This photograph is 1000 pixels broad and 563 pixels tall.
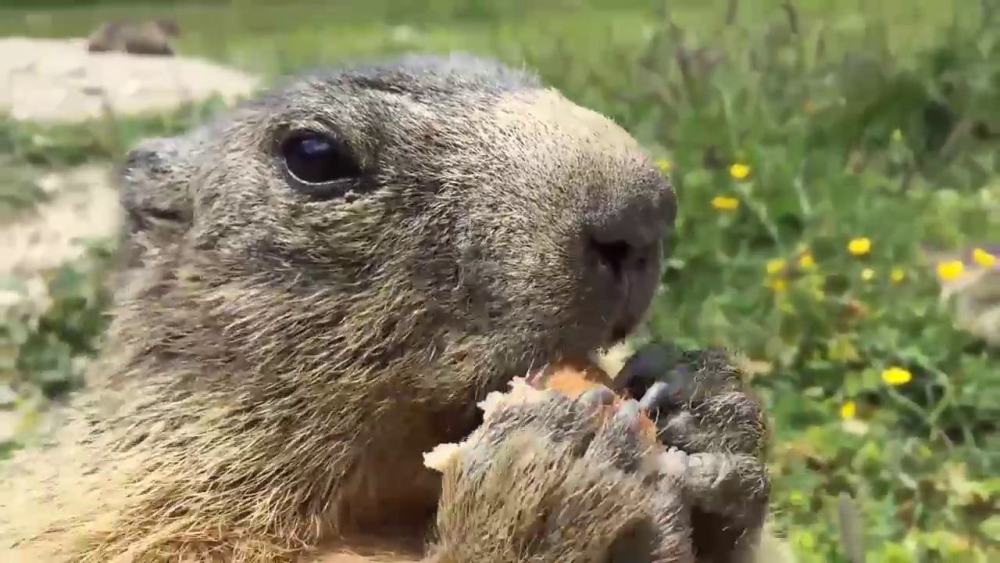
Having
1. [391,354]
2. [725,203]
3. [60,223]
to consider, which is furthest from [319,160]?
[60,223]

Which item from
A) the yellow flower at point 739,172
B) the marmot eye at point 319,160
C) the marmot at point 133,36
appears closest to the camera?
the marmot eye at point 319,160

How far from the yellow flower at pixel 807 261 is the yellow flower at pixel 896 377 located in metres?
0.76

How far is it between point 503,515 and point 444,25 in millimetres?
6211

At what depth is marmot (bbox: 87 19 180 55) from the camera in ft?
27.4

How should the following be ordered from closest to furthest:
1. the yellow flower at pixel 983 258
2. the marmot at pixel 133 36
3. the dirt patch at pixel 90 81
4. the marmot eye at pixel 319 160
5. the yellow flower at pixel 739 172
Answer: the marmot eye at pixel 319 160 < the yellow flower at pixel 983 258 < the yellow flower at pixel 739 172 < the dirt patch at pixel 90 81 < the marmot at pixel 133 36

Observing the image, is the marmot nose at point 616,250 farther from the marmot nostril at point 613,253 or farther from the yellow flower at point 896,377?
the yellow flower at point 896,377

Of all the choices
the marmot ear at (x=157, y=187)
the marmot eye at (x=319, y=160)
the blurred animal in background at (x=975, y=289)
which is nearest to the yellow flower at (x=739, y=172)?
the blurred animal in background at (x=975, y=289)

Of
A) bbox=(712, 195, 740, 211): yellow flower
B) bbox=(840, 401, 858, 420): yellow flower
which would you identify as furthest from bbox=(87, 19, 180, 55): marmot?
bbox=(840, 401, 858, 420): yellow flower

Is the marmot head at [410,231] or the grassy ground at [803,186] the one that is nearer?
the marmot head at [410,231]

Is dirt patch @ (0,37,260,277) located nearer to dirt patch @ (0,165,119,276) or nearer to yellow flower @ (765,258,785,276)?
dirt patch @ (0,165,119,276)

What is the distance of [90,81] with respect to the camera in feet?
26.1

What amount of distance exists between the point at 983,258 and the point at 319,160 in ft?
10.0

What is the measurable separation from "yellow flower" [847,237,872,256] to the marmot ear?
283 cm

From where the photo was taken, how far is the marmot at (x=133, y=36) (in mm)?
8352
